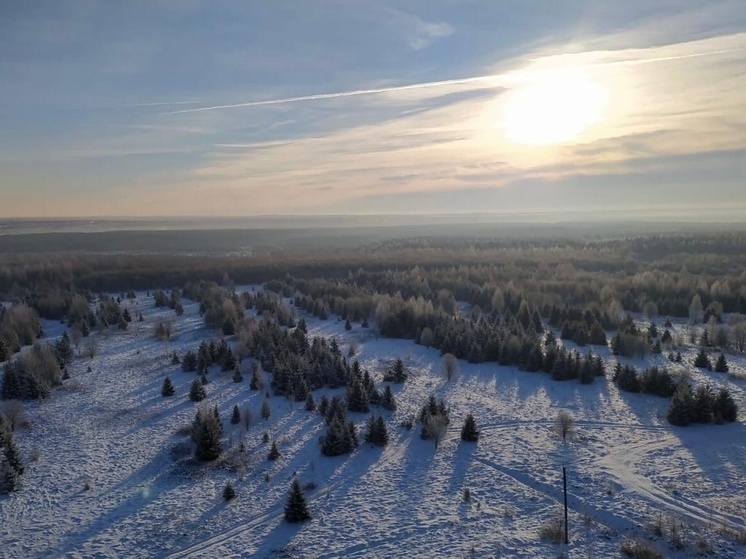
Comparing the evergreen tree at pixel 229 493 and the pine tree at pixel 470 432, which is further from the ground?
the pine tree at pixel 470 432

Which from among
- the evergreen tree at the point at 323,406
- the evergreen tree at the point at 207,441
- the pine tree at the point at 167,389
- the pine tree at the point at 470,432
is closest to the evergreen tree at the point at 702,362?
the pine tree at the point at 470,432

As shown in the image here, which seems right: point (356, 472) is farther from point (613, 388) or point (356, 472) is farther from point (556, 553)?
point (613, 388)

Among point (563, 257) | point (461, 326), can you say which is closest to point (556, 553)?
point (461, 326)

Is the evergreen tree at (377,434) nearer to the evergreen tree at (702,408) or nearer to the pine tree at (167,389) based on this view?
the pine tree at (167,389)

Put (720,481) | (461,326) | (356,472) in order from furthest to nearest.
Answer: (461,326) → (356,472) → (720,481)

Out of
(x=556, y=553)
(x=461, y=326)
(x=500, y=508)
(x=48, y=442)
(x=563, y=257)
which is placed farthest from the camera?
(x=563, y=257)

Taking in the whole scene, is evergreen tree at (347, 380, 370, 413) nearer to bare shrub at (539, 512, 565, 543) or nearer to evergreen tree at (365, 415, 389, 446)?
evergreen tree at (365, 415, 389, 446)
